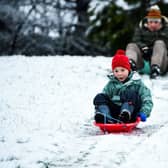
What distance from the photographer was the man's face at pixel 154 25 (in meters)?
8.94

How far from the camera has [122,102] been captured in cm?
561

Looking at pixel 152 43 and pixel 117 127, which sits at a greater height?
pixel 152 43

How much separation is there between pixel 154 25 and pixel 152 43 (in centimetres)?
39

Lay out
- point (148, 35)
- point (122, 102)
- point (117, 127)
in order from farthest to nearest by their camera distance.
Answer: point (148, 35), point (122, 102), point (117, 127)

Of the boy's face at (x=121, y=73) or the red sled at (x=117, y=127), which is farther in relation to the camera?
the boy's face at (x=121, y=73)

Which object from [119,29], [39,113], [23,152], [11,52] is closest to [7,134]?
[23,152]

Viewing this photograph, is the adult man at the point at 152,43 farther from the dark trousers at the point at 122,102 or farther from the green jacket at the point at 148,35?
the dark trousers at the point at 122,102

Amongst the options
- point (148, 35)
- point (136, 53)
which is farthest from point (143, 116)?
point (148, 35)

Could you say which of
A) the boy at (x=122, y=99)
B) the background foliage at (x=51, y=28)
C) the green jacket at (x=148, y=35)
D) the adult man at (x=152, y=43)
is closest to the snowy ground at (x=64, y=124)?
the boy at (x=122, y=99)

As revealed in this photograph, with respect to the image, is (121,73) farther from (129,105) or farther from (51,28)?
(51,28)

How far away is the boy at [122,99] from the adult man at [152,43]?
2862 mm

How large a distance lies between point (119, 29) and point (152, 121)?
6.46 metres

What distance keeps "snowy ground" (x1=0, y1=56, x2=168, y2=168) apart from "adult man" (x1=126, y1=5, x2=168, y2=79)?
480mm

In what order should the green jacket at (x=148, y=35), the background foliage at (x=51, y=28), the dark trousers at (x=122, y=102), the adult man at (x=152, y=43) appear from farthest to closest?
1. the background foliage at (x=51, y=28)
2. the green jacket at (x=148, y=35)
3. the adult man at (x=152, y=43)
4. the dark trousers at (x=122, y=102)
